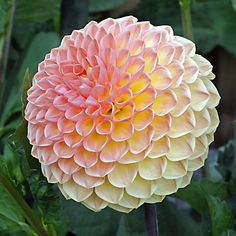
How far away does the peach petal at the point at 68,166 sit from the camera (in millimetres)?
434

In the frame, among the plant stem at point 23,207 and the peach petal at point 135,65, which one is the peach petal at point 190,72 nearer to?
the peach petal at point 135,65

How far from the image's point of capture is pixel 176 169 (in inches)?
17.3

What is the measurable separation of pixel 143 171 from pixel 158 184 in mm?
19

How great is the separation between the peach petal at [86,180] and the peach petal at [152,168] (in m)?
0.03

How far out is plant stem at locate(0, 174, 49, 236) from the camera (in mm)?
524

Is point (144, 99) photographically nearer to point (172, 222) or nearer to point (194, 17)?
point (172, 222)

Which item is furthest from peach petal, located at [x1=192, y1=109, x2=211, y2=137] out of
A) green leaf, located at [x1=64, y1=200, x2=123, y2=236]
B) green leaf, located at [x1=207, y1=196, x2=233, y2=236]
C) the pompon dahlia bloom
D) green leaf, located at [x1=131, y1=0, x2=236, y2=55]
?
green leaf, located at [x1=131, y1=0, x2=236, y2=55]

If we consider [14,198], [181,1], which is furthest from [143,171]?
[181,1]

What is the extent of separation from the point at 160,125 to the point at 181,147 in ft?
0.07

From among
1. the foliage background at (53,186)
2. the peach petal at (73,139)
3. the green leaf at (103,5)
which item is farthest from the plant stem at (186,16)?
the green leaf at (103,5)

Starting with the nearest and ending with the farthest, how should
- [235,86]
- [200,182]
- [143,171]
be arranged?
[143,171] → [200,182] → [235,86]

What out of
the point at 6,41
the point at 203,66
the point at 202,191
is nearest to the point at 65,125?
the point at 203,66

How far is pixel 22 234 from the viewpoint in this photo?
2.06 ft

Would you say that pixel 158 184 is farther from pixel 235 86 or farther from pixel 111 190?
pixel 235 86
